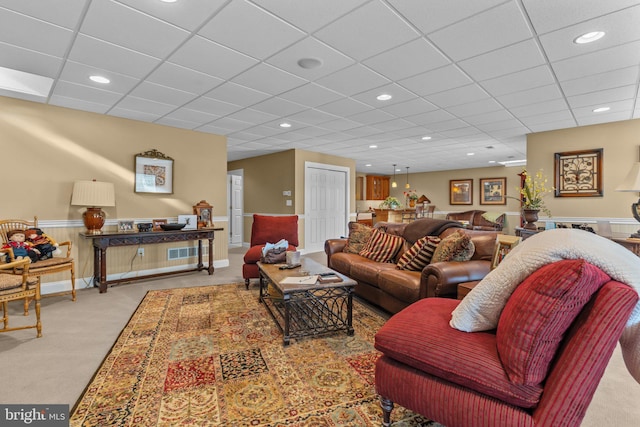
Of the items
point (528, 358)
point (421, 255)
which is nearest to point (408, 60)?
point (421, 255)

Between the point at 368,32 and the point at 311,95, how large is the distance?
1358mm

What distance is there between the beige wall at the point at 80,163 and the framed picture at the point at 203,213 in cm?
15

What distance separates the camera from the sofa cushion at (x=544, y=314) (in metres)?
1.04

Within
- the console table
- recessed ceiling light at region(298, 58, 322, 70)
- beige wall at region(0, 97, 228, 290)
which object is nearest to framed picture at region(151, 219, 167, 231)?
beige wall at region(0, 97, 228, 290)

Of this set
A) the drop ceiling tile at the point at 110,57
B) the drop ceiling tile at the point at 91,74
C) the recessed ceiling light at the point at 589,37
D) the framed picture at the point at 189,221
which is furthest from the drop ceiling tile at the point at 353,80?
the framed picture at the point at 189,221

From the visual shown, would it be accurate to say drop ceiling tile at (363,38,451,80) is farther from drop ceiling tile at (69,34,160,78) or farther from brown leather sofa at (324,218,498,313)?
drop ceiling tile at (69,34,160,78)

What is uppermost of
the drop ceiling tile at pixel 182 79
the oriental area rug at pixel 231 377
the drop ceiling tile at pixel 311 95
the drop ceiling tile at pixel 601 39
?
the drop ceiling tile at pixel 182 79

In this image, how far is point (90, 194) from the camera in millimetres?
3857

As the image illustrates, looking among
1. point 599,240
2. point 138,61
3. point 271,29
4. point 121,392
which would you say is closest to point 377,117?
point 271,29

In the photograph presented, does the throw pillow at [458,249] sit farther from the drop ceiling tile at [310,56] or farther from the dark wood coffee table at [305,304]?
the drop ceiling tile at [310,56]

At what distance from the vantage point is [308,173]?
6965 millimetres

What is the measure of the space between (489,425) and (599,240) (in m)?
0.86

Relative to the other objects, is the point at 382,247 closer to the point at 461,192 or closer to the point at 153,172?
the point at 153,172

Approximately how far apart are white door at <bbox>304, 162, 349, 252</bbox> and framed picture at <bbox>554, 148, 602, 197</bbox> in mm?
4367
